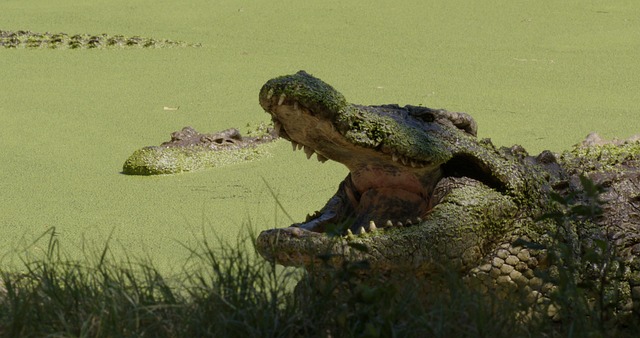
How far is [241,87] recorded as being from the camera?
25.7 feet

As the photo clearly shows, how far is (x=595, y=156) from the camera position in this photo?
431 centimetres

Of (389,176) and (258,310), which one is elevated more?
(389,176)

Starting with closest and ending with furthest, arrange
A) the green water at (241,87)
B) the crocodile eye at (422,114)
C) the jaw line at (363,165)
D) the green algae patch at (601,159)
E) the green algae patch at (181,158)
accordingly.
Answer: the jaw line at (363,165)
the crocodile eye at (422,114)
the green algae patch at (601,159)
the green water at (241,87)
the green algae patch at (181,158)

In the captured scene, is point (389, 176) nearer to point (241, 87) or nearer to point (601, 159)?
point (601, 159)

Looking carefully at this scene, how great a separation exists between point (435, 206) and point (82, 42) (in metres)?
6.38

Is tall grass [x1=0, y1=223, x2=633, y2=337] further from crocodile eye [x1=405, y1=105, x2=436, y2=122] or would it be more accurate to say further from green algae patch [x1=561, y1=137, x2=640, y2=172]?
green algae patch [x1=561, y1=137, x2=640, y2=172]

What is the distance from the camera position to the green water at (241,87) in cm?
539

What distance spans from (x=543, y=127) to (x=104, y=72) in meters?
3.51

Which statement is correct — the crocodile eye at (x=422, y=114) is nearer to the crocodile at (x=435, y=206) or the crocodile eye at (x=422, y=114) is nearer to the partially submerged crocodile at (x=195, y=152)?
the crocodile at (x=435, y=206)

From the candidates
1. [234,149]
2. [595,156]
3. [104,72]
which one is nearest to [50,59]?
[104,72]

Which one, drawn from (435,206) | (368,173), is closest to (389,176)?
(368,173)

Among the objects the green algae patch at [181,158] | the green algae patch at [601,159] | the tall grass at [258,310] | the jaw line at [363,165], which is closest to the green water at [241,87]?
the green algae patch at [181,158]

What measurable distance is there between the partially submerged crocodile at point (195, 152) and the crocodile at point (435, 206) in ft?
8.51

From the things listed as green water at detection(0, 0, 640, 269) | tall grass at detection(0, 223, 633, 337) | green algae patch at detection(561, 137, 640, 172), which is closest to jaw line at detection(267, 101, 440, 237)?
tall grass at detection(0, 223, 633, 337)
